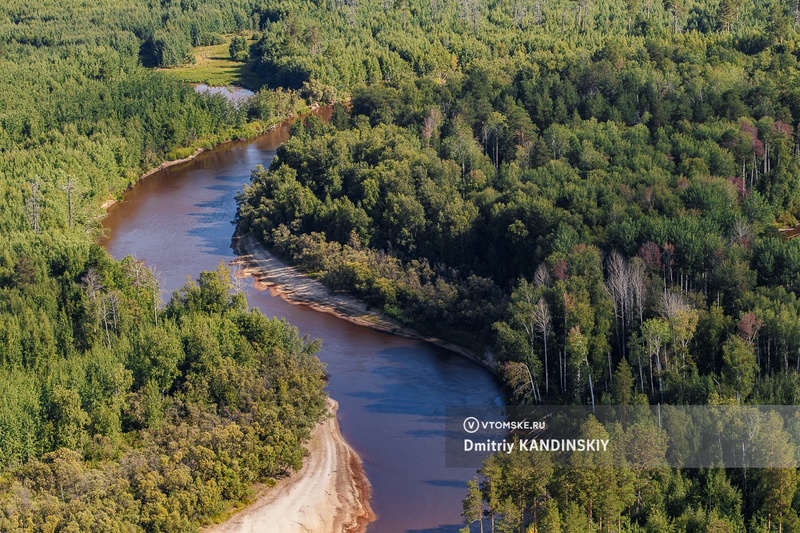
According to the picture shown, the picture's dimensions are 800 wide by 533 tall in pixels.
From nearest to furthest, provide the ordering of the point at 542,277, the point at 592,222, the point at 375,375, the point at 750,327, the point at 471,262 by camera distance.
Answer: the point at 750,327, the point at 542,277, the point at 375,375, the point at 592,222, the point at 471,262

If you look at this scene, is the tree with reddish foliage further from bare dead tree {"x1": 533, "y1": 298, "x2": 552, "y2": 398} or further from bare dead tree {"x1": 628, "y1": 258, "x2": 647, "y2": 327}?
bare dead tree {"x1": 533, "y1": 298, "x2": 552, "y2": 398}

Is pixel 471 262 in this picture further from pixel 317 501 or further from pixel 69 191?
pixel 69 191

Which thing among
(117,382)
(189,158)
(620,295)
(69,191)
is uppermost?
(69,191)

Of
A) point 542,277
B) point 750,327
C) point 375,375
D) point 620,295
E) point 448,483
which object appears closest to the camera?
point 448,483

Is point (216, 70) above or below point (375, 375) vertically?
above

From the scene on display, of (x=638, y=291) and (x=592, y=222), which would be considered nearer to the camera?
(x=638, y=291)

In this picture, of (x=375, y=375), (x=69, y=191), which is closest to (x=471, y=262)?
(x=375, y=375)

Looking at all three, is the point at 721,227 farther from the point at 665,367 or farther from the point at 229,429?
the point at 229,429
